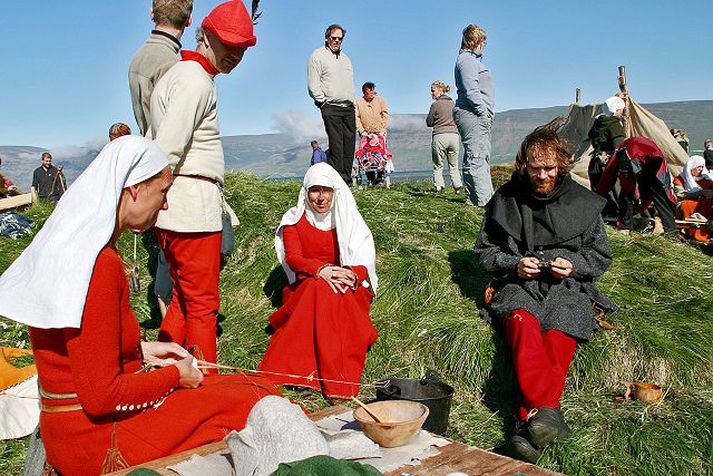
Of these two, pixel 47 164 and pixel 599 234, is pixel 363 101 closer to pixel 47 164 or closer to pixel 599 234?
pixel 47 164

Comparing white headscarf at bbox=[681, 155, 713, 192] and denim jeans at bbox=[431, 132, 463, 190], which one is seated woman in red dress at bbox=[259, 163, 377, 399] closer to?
denim jeans at bbox=[431, 132, 463, 190]

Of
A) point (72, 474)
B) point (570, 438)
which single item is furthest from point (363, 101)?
point (72, 474)

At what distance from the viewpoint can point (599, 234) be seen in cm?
471

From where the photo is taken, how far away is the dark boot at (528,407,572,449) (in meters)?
3.66

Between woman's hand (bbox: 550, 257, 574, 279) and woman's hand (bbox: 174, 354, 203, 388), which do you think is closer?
woman's hand (bbox: 174, 354, 203, 388)

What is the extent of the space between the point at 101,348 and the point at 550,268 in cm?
300

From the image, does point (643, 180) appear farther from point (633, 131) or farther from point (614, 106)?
point (633, 131)

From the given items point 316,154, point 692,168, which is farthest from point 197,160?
point 316,154

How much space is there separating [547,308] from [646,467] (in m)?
1.15

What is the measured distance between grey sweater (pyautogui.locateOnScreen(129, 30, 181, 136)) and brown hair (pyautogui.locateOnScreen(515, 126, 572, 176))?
2.40 m

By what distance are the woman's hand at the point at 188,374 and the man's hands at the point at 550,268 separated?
2.37m

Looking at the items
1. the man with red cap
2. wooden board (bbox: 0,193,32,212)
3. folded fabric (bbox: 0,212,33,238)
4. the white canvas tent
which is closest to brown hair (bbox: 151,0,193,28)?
the man with red cap

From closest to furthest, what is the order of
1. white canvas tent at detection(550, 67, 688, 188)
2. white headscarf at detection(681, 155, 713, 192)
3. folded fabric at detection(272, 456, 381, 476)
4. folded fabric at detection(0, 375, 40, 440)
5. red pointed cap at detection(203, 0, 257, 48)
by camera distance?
1. folded fabric at detection(272, 456, 381, 476)
2. red pointed cap at detection(203, 0, 257, 48)
3. folded fabric at detection(0, 375, 40, 440)
4. white headscarf at detection(681, 155, 713, 192)
5. white canvas tent at detection(550, 67, 688, 188)

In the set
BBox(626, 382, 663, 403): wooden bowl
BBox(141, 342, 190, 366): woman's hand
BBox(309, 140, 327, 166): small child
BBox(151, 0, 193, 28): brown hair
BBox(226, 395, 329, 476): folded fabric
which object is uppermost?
BBox(151, 0, 193, 28): brown hair
